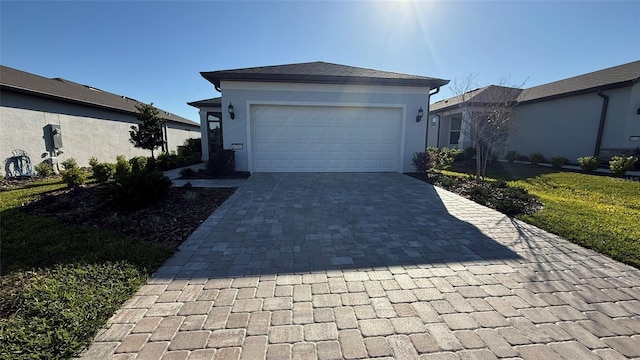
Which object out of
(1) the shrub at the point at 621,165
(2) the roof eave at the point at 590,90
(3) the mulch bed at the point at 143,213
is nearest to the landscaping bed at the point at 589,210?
(1) the shrub at the point at 621,165

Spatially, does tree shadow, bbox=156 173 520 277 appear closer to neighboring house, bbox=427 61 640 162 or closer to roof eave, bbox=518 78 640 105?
neighboring house, bbox=427 61 640 162

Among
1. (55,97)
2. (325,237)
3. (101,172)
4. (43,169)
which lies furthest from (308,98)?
(55,97)

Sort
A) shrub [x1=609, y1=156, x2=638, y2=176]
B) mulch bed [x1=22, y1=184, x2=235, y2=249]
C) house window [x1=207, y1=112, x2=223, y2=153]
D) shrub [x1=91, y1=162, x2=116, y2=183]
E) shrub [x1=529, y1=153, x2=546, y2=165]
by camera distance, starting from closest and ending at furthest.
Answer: mulch bed [x1=22, y1=184, x2=235, y2=249] < shrub [x1=91, y1=162, x2=116, y2=183] < shrub [x1=609, y1=156, x2=638, y2=176] < shrub [x1=529, y1=153, x2=546, y2=165] < house window [x1=207, y1=112, x2=223, y2=153]

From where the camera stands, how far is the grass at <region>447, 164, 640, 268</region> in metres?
3.52

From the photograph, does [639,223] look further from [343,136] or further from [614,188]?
[343,136]

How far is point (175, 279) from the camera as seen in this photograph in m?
2.64

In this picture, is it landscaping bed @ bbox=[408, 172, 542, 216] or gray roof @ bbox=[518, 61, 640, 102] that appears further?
gray roof @ bbox=[518, 61, 640, 102]

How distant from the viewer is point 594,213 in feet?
15.8

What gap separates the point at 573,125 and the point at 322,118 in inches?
477

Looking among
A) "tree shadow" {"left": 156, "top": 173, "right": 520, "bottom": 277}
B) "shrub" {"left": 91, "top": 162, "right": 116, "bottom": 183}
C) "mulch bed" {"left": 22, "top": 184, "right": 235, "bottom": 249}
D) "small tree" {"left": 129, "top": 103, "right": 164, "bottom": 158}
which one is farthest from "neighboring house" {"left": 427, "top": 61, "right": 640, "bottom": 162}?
"small tree" {"left": 129, "top": 103, "right": 164, "bottom": 158}

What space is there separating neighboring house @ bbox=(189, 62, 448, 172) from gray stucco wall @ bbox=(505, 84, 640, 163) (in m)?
7.94

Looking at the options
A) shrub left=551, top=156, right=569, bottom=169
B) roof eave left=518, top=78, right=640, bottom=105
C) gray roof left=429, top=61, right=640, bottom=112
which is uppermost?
gray roof left=429, top=61, right=640, bottom=112

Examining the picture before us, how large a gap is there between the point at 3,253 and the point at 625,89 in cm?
1820

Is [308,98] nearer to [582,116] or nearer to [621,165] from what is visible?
[621,165]
